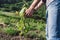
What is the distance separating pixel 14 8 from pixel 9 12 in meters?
0.33

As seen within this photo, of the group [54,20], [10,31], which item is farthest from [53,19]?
[10,31]

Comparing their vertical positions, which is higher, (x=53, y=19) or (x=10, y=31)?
(x=53, y=19)

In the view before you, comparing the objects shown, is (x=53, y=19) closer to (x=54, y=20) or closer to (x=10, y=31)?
(x=54, y=20)

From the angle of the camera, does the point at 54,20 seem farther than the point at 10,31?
No

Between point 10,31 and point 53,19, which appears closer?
point 53,19

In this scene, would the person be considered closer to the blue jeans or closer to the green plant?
the blue jeans

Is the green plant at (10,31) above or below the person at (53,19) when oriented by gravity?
below

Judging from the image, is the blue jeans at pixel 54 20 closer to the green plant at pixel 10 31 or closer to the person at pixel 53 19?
the person at pixel 53 19

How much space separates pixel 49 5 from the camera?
8.71 ft

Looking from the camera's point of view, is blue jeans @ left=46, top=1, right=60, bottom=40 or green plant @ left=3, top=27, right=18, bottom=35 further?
green plant @ left=3, top=27, right=18, bottom=35

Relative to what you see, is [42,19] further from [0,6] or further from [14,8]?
[0,6]

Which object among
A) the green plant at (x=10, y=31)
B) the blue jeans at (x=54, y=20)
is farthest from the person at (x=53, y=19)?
the green plant at (x=10, y=31)

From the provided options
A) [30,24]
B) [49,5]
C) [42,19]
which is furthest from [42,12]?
[49,5]

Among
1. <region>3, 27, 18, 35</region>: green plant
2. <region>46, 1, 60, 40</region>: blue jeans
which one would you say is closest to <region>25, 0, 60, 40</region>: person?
<region>46, 1, 60, 40</region>: blue jeans
